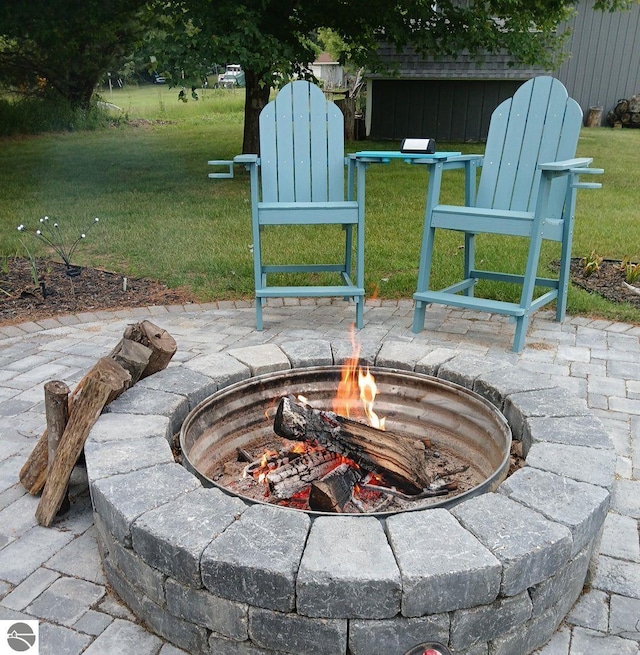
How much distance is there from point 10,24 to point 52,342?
711 centimetres

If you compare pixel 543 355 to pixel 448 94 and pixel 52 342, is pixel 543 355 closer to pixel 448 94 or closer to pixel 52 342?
pixel 52 342

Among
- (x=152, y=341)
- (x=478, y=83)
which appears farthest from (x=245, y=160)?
(x=478, y=83)

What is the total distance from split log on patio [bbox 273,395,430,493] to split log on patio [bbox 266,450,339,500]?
6 cm

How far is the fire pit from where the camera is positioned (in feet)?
6.69

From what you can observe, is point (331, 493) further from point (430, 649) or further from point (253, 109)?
point (253, 109)

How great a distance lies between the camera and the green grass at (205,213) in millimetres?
4918

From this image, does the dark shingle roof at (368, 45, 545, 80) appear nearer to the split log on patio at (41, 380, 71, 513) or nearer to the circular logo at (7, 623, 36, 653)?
the split log on patio at (41, 380, 71, 513)

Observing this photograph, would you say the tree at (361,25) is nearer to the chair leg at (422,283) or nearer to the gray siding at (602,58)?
the chair leg at (422,283)

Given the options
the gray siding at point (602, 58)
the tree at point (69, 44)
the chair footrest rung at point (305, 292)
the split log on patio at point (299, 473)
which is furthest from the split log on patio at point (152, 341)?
the gray siding at point (602, 58)

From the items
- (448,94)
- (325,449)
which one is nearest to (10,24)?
(448,94)

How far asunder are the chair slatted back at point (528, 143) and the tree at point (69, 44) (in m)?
7.27

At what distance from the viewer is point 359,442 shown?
2.08 metres

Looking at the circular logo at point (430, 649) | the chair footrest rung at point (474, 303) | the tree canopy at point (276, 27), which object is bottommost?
the chair footrest rung at point (474, 303)

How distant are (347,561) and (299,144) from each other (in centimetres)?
295
